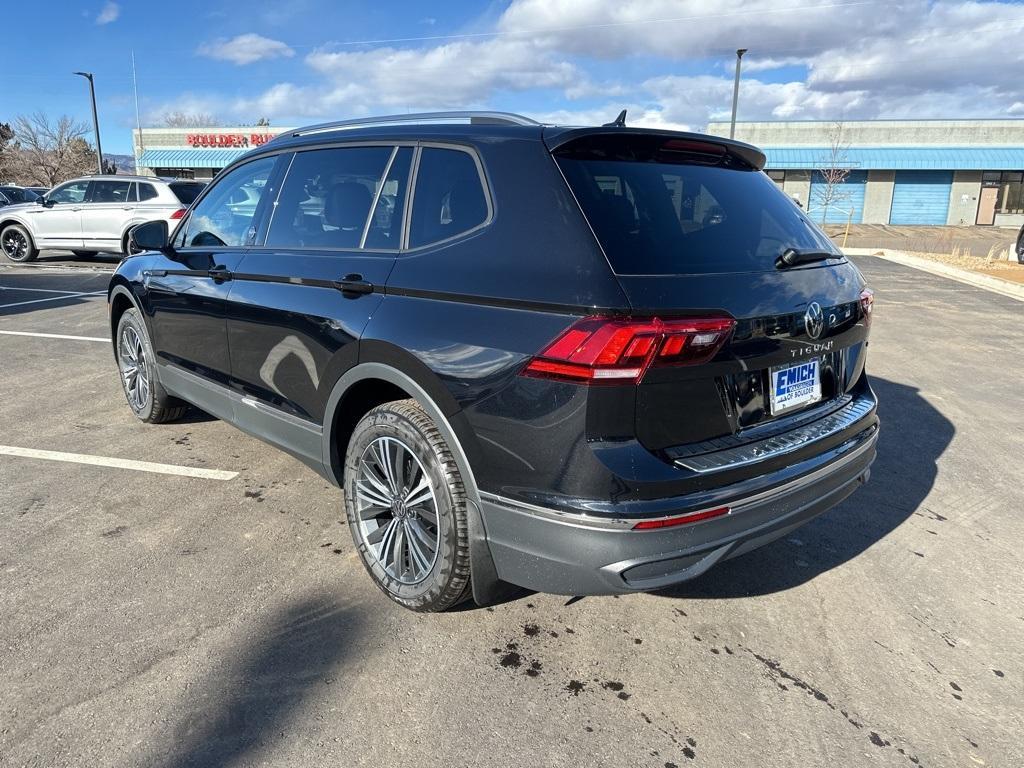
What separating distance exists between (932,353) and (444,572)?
A: 726 cm

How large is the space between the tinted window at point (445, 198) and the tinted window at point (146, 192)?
12.9 m

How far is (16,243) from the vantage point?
1493 centimetres

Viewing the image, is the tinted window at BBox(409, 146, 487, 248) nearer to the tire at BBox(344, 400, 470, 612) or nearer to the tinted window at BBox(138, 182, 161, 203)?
the tire at BBox(344, 400, 470, 612)

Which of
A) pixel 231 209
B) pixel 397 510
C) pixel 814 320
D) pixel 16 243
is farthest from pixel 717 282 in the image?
pixel 16 243

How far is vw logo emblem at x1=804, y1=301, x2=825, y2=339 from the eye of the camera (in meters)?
2.60

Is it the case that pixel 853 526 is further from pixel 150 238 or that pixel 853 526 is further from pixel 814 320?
pixel 150 238

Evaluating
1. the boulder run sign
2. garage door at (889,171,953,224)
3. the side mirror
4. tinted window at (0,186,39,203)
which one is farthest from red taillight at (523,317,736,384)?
the boulder run sign

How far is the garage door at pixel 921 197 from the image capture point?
39.7m

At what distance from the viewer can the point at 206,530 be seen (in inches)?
138

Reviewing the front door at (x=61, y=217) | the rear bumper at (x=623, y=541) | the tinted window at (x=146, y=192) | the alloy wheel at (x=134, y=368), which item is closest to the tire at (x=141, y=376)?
the alloy wheel at (x=134, y=368)

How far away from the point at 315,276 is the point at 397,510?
1.09 metres

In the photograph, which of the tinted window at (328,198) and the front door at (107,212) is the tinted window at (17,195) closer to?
the front door at (107,212)

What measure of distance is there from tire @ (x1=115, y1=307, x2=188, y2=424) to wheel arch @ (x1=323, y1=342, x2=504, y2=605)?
2515mm

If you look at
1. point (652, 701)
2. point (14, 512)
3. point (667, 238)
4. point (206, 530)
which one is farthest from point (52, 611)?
point (667, 238)
